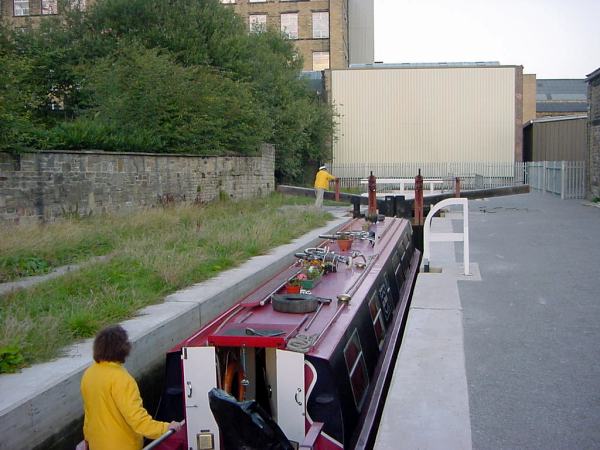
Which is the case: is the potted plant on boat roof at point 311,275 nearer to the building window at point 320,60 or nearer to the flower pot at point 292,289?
the flower pot at point 292,289

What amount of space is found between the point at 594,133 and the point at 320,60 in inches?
1063

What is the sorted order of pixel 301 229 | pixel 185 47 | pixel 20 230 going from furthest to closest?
pixel 185 47, pixel 301 229, pixel 20 230

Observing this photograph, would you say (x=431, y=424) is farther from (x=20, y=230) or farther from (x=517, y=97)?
(x=517, y=97)

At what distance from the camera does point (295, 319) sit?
19.9 ft

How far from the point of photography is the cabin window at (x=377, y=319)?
7504 millimetres

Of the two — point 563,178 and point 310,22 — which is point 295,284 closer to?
point 563,178

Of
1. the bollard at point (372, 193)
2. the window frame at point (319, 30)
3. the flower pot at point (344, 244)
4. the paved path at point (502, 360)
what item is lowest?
the paved path at point (502, 360)

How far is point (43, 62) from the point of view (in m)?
22.3

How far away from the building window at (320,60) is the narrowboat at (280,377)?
4404 centimetres

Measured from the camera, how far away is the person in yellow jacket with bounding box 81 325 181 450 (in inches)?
184

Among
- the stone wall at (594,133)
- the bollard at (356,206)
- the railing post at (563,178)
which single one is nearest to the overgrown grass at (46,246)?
the bollard at (356,206)

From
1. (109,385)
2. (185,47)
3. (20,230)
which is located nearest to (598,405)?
(109,385)

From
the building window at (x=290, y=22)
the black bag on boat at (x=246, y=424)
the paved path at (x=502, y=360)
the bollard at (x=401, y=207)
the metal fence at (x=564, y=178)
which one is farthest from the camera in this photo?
the building window at (x=290, y=22)

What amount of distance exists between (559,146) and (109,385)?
125 ft
